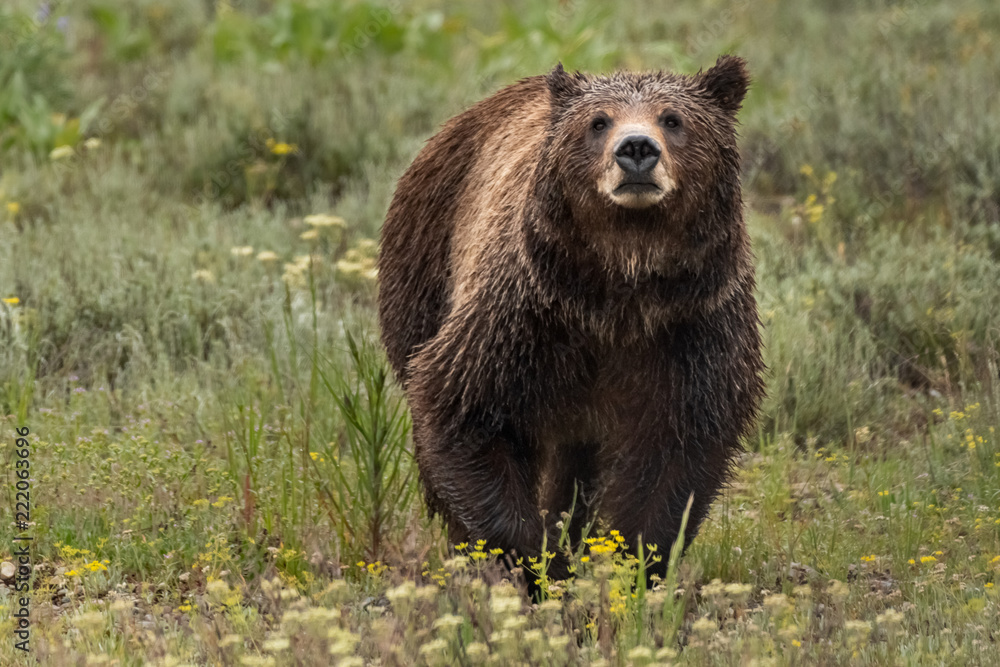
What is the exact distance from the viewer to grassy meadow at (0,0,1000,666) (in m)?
3.68

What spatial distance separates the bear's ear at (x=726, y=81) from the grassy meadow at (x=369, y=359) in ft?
0.91

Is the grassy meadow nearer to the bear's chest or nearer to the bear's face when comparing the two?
the bear's face

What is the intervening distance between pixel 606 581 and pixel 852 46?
31.8 feet

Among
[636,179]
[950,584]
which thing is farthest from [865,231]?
[636,179]

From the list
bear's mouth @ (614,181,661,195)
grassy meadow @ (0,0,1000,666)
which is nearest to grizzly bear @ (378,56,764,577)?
bear's mouth @ (614,181,661,195)

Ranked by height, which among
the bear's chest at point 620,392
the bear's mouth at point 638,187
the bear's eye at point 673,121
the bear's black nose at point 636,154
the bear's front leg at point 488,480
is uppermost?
the bear's eye at point 673,121

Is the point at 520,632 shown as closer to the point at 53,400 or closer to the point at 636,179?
the point at 636,179

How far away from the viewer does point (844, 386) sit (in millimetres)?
6156

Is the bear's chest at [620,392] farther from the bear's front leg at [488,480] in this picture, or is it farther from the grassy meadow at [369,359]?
the grassy meadow at [369,359]

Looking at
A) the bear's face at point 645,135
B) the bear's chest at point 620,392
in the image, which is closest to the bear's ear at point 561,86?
the bear's face at point 645,135

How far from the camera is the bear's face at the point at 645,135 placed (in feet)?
12.5

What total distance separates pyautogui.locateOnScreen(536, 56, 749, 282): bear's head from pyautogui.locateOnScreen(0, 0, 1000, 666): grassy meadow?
1.45 ft

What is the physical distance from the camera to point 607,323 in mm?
4125

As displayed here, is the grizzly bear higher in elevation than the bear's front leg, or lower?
higher
